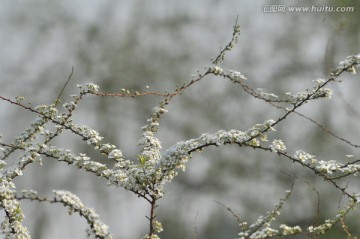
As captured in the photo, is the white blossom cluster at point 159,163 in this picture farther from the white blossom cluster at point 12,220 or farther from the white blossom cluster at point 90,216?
the white blossom cluster at point 90,216

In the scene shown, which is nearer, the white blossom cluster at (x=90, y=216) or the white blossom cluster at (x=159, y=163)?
the white blossom cluster at (x=90, y=216)

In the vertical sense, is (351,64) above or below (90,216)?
above

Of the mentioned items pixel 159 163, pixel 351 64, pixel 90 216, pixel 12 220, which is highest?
pixel 351 64

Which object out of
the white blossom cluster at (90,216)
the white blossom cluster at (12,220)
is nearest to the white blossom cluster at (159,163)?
the white blossom cluster at (12,220)

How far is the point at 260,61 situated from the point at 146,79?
963mm

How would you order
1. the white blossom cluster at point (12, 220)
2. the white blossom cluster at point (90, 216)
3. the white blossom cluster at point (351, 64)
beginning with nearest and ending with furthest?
the white blossom cluster at point (90, 216)
the white blossom cluster at point (12, 220)
the white blossom cluster at point (351, 64)

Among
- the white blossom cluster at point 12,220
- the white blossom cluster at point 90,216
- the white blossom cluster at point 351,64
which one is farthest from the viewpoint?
the white blossom cluster at point 351,64

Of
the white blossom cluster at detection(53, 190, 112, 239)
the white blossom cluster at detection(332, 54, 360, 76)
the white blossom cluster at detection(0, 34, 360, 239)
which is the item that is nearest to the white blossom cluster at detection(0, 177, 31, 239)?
the white blossom cluster at detection(0, 34, 360, 239)

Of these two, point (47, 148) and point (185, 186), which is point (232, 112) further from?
point (47, 148)

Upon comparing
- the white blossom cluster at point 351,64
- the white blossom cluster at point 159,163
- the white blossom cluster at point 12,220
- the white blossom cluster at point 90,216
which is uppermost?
the white blossom cluster at point 351,64

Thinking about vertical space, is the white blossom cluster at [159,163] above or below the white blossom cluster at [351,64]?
below

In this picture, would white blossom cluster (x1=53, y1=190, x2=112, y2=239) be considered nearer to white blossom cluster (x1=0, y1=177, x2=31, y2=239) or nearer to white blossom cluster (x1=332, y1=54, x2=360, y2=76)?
white blossom cluster (x1=0, y1=177, x2=31, y2=239)

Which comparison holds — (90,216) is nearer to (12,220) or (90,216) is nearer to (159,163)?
(159,163)

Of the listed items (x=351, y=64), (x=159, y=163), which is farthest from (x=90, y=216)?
(x=351, y=64)
